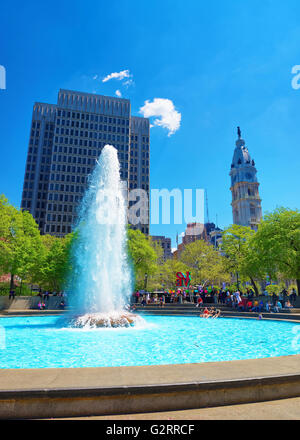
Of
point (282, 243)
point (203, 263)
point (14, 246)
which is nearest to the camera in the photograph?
point (282, 243)

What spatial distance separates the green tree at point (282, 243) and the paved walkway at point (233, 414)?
25.9 m

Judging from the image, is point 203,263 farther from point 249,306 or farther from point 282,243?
point 249,306

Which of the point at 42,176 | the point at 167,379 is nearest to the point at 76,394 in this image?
the point at 167,379

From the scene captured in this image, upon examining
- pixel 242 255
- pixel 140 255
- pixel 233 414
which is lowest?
pixel 233 414

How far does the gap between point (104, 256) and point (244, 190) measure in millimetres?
100778

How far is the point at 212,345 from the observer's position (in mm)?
10664

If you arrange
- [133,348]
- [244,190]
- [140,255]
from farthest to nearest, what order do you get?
[244,190] < [140,255] < [133,348]

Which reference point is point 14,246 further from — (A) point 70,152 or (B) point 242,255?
(A) point 70,152

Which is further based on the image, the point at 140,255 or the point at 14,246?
the point at 140,255

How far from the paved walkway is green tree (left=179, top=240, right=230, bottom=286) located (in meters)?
42.1

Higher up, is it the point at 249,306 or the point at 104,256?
the point at 104,256

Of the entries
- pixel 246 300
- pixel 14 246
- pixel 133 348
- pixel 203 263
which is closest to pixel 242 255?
pixel 203 263

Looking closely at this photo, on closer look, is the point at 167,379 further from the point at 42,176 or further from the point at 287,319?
the point at 42,176

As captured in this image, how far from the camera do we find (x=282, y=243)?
1102 inches
